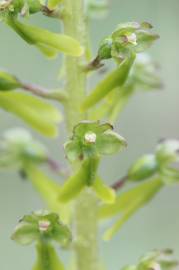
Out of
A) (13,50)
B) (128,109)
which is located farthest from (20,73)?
(128,109)

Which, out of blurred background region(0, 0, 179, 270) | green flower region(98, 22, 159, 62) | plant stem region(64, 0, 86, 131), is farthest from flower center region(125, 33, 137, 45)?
blurred background region(0, 0, 179, 270)

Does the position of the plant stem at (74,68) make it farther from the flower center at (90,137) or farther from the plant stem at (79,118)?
the flower center at (90,137)

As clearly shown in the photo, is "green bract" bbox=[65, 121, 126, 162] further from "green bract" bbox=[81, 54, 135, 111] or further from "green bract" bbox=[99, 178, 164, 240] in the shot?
"green bract" bbox=[99, 178, 164, 240]

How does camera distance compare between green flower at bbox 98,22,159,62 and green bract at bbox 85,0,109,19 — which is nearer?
green flower at bbox 98,22,159,62

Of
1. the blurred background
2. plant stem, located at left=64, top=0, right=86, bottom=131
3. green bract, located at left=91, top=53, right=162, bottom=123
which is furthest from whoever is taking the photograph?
the blurred background

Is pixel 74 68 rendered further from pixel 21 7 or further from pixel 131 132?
pixel 131 132

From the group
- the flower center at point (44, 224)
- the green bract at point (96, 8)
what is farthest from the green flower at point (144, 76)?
the flower center at point (44, 224)
